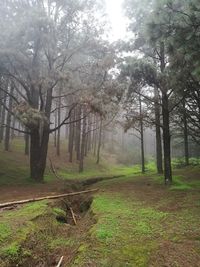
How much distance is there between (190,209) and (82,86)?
9591 mm

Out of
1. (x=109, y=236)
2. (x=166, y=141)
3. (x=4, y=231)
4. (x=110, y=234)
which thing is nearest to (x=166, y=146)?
(x=166, y=141)

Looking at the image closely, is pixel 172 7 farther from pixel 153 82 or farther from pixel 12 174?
pixel 12 174

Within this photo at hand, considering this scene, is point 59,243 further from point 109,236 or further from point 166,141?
point 166,141

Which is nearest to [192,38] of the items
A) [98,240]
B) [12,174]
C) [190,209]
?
[190,209]

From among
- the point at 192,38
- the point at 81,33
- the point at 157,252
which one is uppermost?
the point at 81,33

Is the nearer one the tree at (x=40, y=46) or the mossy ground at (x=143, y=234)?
the mossy ground at (x=143, y=234)

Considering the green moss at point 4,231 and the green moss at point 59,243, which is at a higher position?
the green moss at point 4,231

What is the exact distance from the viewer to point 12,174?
1723 cm

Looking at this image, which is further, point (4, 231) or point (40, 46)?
point (40, 46)

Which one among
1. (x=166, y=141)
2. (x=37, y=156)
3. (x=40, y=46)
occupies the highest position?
(x=40, y=46)

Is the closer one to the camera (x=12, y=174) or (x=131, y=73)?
(x=131, y=73)

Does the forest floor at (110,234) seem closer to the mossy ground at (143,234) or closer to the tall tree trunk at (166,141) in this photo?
the mossy ground at (143,234)

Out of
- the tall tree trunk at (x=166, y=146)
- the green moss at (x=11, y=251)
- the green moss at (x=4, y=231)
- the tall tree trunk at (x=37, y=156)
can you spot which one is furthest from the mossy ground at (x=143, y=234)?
the tall tree trunk at (x=37, y=156)

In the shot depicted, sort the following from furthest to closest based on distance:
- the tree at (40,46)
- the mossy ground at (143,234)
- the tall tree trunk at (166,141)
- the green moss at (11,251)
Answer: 1. the tree at (40,46)
2. the tall tree trunk at (166,141)
3. the green moss at (11,251)
4. the mossy ground at (143,234)
